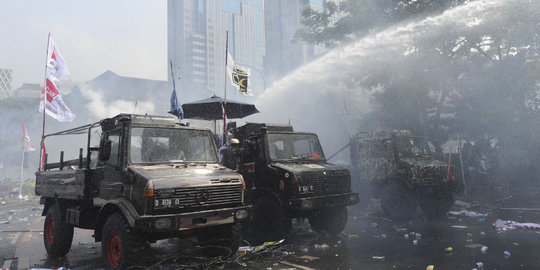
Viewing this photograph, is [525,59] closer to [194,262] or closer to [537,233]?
[537,233]

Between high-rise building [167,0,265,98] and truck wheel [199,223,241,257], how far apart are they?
112 metres

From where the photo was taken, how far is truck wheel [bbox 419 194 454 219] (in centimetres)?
1051

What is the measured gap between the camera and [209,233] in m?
6.40

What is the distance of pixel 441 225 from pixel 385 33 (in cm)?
1163

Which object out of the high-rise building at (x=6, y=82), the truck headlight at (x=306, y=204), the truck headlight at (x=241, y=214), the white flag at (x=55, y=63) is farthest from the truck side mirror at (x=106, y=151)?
the high-rise building at (x=6, y=82)

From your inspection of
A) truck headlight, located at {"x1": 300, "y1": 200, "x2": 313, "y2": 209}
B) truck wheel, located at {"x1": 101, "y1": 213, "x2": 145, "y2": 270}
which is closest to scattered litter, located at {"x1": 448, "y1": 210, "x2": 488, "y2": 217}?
truck headlight, located at {"x1": 300, "y1": 200, "x2": 313, "y2": 209}

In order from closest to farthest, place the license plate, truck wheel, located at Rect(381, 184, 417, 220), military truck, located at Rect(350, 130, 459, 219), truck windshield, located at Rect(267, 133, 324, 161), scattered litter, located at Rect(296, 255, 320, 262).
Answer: the license plate < scattered litter, located at Rect(296, 255, 320, 262) < truck windshield, located at Rect(267, 133, 324, 161) < military truck, located at Rect(350, 130, 459, 219) < truck wheel, located at Rect(381, 184, 417, 220)

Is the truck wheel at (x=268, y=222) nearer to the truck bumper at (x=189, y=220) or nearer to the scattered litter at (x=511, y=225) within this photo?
the truck bumper at (x=189, y=220)

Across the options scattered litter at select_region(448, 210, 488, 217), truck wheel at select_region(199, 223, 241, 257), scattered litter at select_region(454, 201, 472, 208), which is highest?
Result: truck wheel at select_region(199, 223, 241, 257)

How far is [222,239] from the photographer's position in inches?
251

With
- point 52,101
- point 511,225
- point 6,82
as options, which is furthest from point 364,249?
point 6,82

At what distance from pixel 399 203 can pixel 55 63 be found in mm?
12233

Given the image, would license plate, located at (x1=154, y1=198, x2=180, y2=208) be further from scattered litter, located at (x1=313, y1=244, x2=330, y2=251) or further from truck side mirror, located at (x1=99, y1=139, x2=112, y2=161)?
scattered litter, located at (x1=313, y1=244, x2=330, y2=251)

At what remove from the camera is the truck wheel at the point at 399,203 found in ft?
34.4
